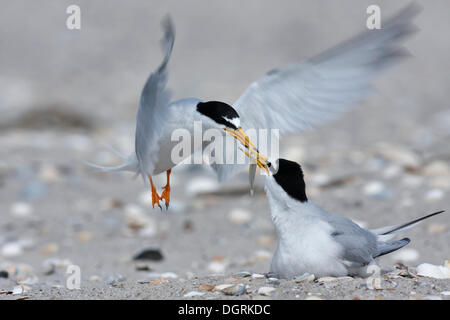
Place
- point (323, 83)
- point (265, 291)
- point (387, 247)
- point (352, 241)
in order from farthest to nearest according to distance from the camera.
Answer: point (323, 83) < point (387, 247) < point (352, 241) < point (265, 291)

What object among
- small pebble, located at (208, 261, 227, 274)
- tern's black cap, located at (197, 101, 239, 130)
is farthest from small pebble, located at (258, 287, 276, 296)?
small pebble, located at (208, 261, 227, 274)

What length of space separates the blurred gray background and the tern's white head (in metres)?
0.77

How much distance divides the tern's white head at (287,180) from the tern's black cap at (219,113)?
27 centimetres

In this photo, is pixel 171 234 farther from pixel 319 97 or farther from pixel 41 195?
pixel 319 97

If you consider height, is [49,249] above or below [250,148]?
below

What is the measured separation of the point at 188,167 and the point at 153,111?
3737 mm

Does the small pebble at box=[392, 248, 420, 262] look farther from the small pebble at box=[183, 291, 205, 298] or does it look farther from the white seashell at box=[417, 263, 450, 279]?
the small pebble at box=[183, 291, 205, 298]

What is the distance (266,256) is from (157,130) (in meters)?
1.70

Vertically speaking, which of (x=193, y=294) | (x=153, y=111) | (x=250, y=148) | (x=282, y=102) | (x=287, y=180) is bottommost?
(x=193, y=294)

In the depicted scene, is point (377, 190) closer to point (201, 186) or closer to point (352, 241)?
point (201, 186)

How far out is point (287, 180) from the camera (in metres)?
2.98

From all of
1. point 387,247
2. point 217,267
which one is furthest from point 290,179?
point 217,267

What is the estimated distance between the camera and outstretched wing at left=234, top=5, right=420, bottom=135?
3.10m

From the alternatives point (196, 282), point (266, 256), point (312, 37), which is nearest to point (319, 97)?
point (196, 282)
